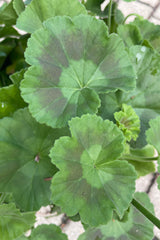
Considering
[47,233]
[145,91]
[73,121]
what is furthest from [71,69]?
[47,233]

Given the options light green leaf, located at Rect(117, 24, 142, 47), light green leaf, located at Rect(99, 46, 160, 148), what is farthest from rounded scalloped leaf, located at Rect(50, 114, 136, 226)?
light green leaf, located at Rect(117, 24, 142, 47)

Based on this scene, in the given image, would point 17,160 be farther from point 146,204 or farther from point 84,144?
point 146,204

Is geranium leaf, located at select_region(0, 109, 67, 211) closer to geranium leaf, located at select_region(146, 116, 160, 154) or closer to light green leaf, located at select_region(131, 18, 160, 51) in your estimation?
geranium leaf, located at select_region(146, 116, 160, 154)

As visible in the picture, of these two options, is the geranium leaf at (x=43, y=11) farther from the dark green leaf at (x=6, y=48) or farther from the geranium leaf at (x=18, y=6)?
the dark green leaf at (x=6, y=48)

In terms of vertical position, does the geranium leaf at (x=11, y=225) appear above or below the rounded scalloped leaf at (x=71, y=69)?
below

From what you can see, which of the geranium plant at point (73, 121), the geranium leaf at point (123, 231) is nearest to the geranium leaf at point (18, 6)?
the geranium plant at point (73, 121)

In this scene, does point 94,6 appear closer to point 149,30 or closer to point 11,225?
point 149,30

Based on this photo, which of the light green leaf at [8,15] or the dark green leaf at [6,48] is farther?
the dark green leaf at [6,48]
